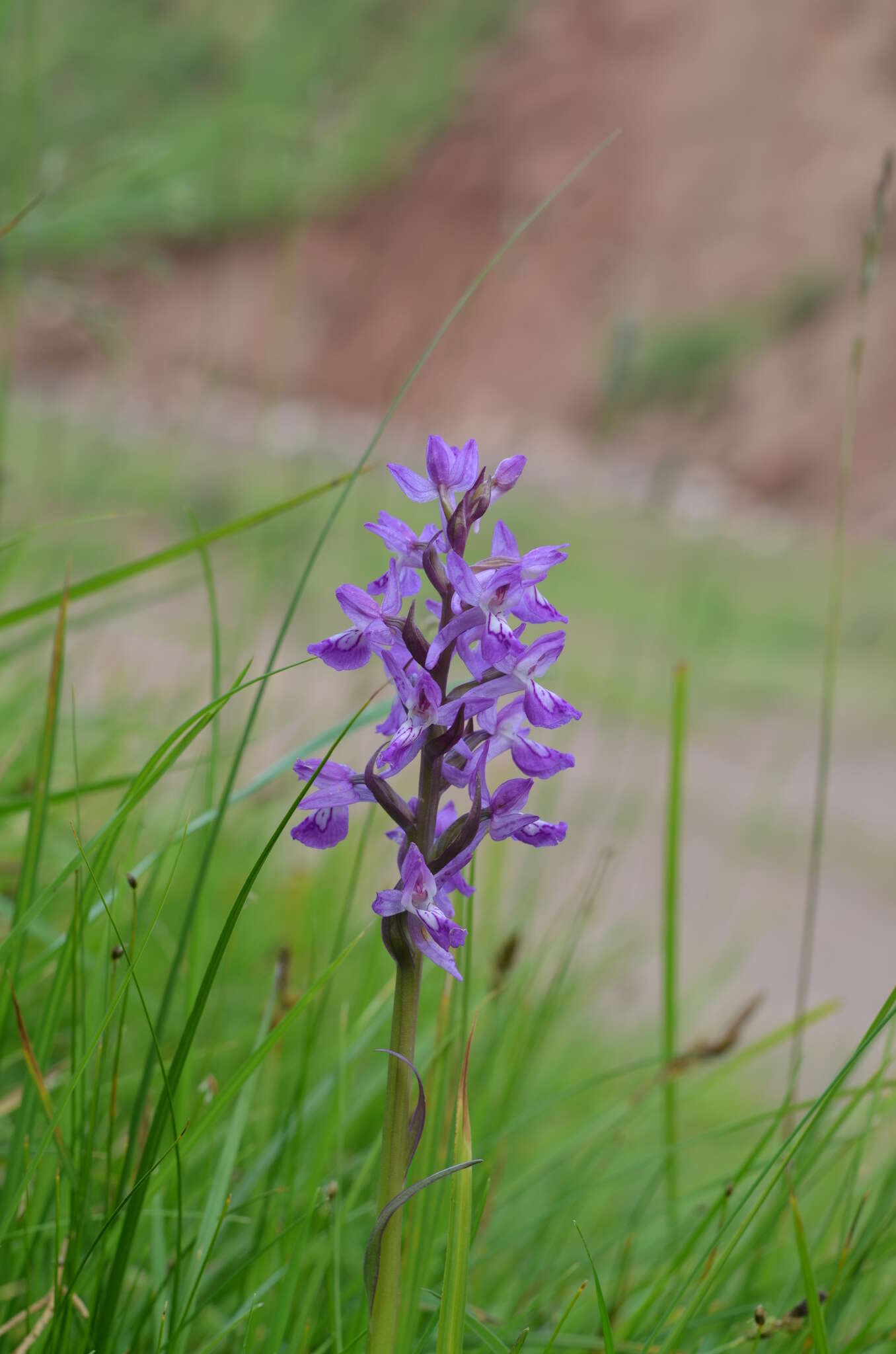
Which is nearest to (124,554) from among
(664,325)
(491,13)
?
(664,325)

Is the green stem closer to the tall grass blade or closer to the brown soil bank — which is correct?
the tall grass blade

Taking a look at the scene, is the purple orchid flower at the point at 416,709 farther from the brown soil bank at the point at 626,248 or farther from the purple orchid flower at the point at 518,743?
the brown soil bank at the point at 626,248

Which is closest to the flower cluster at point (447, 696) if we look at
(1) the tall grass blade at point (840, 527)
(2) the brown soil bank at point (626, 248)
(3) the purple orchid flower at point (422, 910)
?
(3) the purple orchid flower at point (422, 910)

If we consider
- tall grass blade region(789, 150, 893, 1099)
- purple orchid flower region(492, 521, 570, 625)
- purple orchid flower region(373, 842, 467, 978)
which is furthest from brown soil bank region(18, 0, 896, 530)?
purple orchid flower region(373, 842, 467, 978)

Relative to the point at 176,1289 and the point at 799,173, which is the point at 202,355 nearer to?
the point at 176,1289

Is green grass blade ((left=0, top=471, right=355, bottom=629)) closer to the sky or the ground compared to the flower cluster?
closer to the sky

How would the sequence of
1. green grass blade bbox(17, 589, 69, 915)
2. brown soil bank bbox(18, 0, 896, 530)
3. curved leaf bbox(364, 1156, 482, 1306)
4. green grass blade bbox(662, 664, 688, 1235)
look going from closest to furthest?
curved leaf bbox(364, 1156, 482, 1306) → green grass blade bbox(17, 589, 69, 915) → green grass blade bbox(662, 664, 688, 1235) → brown soil bank bbox(18, 0, 896, 530)

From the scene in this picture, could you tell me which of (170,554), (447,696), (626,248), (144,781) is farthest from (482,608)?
(626,248)
